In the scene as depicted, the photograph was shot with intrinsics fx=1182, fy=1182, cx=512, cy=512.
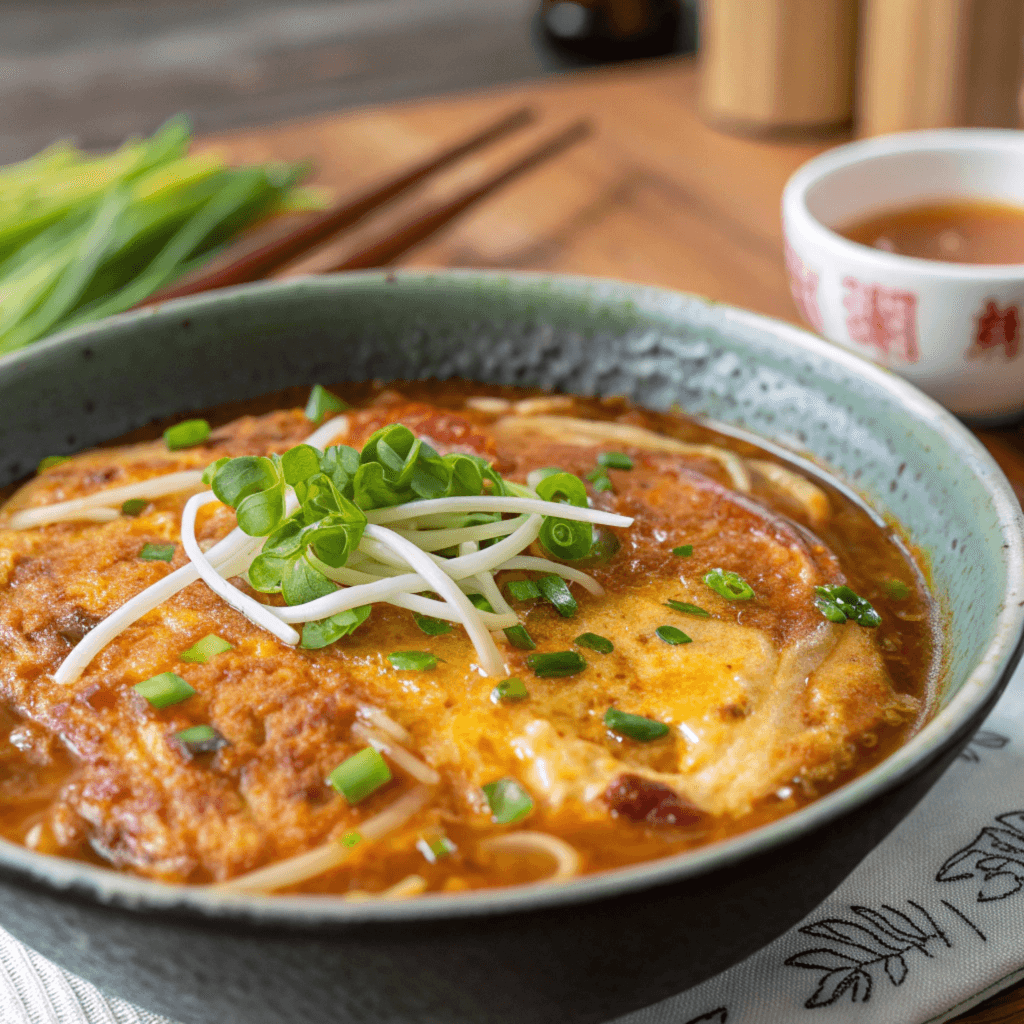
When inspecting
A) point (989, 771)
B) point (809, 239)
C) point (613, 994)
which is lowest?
point (989, 771)

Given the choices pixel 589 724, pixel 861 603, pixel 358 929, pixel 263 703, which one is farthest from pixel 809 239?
pixel 358 929

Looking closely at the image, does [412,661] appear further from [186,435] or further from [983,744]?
[983,744]

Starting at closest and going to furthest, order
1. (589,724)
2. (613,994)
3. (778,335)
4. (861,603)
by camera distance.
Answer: (613,994) → (589,724) → (861,603) → (778,335)

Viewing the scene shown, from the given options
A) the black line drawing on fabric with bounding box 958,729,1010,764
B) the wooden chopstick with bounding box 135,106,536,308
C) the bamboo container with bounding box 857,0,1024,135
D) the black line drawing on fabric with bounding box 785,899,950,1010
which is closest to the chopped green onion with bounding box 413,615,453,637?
the black line drawing on fabric with bounding box 785,899,950,1010

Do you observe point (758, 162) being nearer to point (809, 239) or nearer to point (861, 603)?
point (809, 239)

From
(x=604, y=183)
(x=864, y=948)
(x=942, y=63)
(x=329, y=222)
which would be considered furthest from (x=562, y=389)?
(x=942, y=63)

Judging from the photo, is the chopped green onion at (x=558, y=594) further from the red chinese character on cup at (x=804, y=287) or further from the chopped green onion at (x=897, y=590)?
the red chinese character on cup at (x=804, y=287)

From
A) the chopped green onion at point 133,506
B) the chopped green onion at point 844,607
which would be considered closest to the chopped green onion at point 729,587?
the chopped green onion at point 844,607
